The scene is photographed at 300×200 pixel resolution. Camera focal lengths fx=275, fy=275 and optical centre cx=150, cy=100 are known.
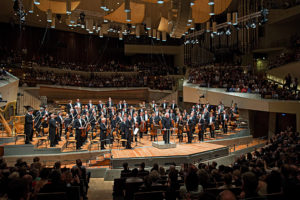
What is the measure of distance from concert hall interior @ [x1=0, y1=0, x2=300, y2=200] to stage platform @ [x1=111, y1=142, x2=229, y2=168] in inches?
1.5

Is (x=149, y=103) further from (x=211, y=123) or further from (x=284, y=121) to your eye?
(x=284, y=121)

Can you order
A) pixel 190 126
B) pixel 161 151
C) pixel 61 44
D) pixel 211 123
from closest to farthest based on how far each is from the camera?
pixel 161 151 → pixel 190 126 → pixel 211 123 → pixel 61 44

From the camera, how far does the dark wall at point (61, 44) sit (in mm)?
22625

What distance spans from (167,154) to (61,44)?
1912 cm

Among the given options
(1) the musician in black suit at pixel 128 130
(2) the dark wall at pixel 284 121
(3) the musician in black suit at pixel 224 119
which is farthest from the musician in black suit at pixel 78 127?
(2) the dark wall at pixel 284 121

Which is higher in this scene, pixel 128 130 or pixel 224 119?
pixel 224 119

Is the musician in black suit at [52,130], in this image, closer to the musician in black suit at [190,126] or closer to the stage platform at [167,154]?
the stage platform at [167,154]

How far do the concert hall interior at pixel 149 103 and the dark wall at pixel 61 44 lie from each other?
101mm

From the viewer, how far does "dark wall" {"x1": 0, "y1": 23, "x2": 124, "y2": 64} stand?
2262 cm

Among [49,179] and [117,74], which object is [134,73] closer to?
[117,74]

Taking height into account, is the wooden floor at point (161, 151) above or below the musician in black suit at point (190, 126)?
below

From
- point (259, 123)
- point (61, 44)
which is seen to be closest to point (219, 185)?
point (259, 123)

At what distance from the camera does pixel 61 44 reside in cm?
2506

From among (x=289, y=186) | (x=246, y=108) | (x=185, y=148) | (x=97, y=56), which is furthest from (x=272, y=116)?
(x=97, y=56)
